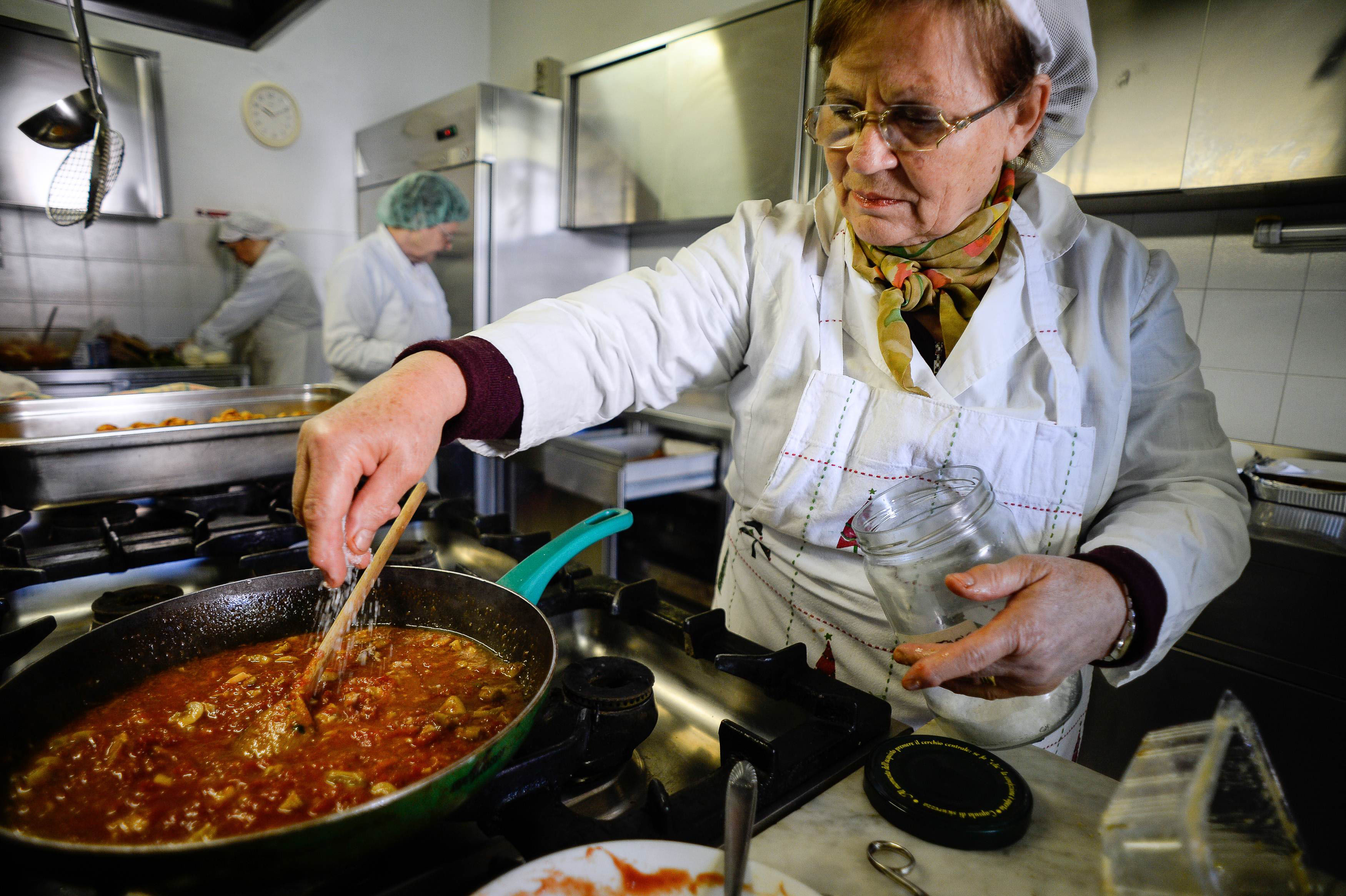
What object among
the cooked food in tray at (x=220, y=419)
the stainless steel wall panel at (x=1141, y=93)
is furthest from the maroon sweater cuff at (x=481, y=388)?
the stainless steel wall panel at (x=1141, y=93)

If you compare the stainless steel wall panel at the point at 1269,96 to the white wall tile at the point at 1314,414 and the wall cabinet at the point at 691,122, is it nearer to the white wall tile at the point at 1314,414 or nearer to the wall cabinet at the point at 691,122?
the white wall tile at the point at 1314,414

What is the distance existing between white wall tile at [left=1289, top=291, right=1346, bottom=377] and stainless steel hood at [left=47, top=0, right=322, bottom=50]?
8.75 feet

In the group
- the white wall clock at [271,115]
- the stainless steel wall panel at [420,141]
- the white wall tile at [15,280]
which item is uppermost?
the white wall clock at [271,115]

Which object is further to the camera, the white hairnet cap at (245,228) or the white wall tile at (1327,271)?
the white hairnet cap at (245,228)

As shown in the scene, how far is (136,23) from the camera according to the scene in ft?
5.34

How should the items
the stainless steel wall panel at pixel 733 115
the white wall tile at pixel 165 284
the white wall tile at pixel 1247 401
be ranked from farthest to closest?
the white wall tile at pixel 165 284 < the stainless steel wall panel at pixel 733 115 < the white wall tile at pixel 1247 401

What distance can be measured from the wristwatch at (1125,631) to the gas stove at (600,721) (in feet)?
0.79

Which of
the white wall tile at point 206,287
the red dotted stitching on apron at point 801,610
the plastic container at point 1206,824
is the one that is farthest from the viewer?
the white wall tile at point 206,287

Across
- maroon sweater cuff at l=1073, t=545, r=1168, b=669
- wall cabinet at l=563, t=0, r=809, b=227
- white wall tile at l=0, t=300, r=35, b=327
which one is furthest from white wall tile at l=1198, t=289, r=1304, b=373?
white wall tile at l=0, t=300, r=35, b=327

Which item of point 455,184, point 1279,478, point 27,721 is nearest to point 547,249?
point 455,184

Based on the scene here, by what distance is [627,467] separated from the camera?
101 inches

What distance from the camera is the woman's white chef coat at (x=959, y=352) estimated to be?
93cm

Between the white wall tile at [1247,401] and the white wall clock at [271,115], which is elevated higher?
the white wall clock at [271,115]

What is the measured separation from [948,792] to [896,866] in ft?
0.30
